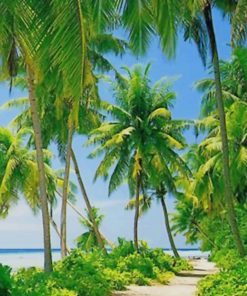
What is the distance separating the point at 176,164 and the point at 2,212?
11307 mm

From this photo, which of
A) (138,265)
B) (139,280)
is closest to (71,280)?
(139,280)

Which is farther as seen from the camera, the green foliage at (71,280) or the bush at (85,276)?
the green foliage at (71,280)

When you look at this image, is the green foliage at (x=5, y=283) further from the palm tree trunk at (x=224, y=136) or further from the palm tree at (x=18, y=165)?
the palm tree at (x=18, y=165)

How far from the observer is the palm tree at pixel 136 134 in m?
24.0

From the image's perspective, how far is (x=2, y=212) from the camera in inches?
1222

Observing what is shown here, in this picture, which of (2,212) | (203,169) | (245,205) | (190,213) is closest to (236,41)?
(203,169)

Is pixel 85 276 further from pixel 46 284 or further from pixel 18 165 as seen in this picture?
pixel 18 165

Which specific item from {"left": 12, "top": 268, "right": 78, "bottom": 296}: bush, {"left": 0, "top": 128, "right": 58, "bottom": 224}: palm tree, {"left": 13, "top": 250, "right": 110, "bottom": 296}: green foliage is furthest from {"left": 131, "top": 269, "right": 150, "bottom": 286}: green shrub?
{"left": 0, "top": 128, "right": 58, "bottom": 224}: palm tree

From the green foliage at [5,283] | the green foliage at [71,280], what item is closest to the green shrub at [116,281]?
the green foliage at [71,280]

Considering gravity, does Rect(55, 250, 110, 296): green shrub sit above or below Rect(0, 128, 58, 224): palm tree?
below

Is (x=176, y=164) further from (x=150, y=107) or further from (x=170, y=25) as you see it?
(x=170, y=25)

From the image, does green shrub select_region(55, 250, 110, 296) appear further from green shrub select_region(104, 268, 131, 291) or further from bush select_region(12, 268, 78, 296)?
green shrub select_region(104, 268, 131, 291)

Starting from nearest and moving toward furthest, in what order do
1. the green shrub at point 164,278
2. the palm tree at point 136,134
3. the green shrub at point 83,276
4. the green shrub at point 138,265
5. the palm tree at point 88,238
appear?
the green shrub at point 83,276 → the green shrub at point 164,278 → the green shrub at point 138,265 → the palm tree at point 136,134 → the palm tree at point 88,238

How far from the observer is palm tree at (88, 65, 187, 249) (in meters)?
24.0
